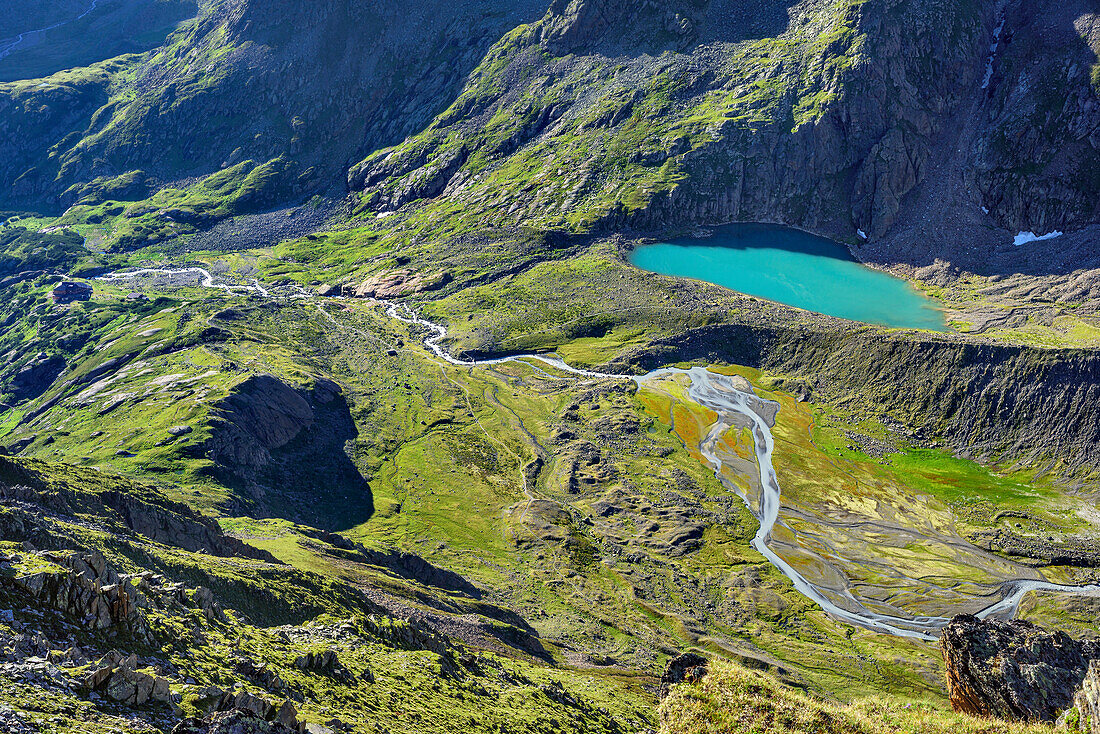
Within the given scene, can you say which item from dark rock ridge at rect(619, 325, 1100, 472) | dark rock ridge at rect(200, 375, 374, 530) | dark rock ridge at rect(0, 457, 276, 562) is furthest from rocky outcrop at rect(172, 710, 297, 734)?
dark rock ridge at rect(619, 325, 1100, 472)

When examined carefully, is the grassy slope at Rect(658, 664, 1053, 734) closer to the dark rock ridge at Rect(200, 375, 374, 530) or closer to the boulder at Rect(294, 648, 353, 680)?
the boulder at Rect(294, 648, 353, 680)

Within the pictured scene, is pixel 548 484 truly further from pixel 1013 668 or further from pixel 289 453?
pixel 1013 668

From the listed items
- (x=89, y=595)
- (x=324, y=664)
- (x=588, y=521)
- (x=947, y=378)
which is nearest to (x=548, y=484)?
(x=588, y=521)

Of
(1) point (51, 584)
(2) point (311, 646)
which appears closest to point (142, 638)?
(1) point (51, 584)

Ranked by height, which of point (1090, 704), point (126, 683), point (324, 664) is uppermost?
point (126, 683)

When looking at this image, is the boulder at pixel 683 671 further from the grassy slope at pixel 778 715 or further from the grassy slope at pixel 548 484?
the grassy slope at pixel 548 484

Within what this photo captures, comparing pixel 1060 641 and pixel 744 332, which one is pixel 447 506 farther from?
pixel 1060 641

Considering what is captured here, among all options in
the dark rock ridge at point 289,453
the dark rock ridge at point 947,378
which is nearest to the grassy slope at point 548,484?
the dark rock ridge at point 289,453

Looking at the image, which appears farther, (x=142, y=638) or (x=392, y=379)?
(x=392, y=379)
